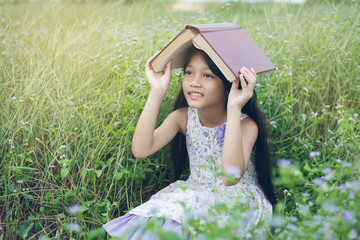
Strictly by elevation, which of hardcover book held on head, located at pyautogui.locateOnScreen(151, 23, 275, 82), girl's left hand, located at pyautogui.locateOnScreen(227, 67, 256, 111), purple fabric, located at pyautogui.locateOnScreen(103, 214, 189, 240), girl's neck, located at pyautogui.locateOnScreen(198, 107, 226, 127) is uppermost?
hardcover book held on head, located at pyautogui.locateOnScreen(151, 23, 275, 82)

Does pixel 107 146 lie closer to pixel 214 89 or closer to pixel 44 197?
pixel 44 197

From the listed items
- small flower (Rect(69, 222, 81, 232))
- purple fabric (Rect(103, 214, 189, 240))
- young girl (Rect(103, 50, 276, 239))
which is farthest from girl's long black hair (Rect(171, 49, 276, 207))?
small flower (Rect(69, 222, 81, 232))

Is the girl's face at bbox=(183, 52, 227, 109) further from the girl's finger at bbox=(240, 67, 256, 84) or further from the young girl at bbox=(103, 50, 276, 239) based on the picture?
the girl's finger at bbox=(240, 67, 256, 84)

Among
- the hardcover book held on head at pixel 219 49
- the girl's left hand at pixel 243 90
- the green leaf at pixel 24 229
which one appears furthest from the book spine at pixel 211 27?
the green leaf at pixel 24 229

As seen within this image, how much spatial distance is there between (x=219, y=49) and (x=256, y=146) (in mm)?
789

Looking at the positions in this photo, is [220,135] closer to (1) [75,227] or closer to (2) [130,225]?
(2) [130,225]

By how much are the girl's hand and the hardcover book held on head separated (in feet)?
0.11

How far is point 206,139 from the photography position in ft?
7.81

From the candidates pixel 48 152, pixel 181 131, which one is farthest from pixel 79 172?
pixel 181 131

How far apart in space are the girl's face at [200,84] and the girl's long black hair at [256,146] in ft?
0.10

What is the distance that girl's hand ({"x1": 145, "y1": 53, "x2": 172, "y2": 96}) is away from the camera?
7.36ft

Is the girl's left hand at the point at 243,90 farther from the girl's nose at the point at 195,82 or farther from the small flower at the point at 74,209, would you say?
the small flower at the point at 74,209

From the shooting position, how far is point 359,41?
3.15 meters

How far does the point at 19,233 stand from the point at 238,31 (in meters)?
1.69
